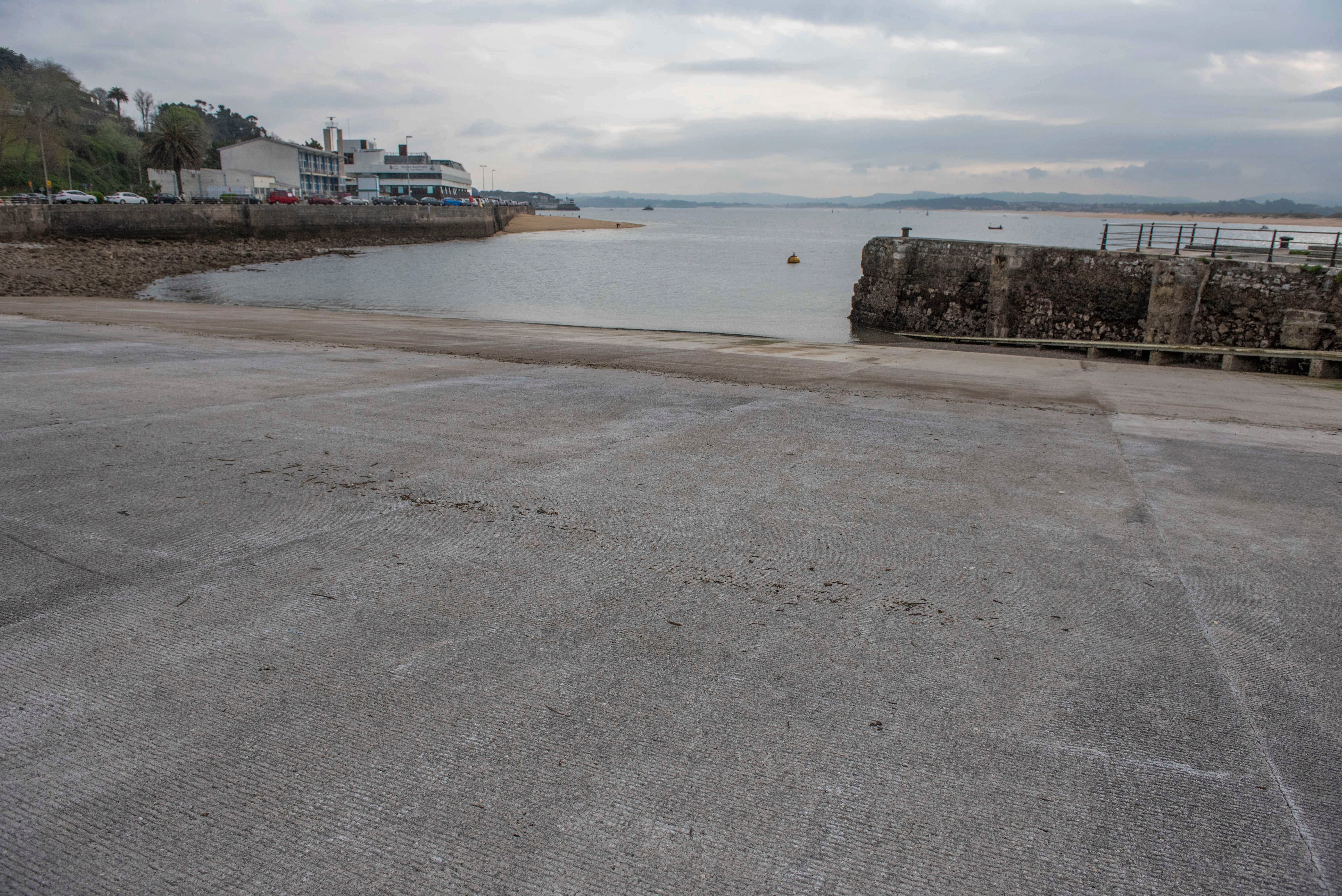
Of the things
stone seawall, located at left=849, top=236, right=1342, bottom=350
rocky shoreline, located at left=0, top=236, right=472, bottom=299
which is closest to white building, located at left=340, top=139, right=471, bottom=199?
rocky shoreline, located at left=0, top=236, right=472, bottom=299

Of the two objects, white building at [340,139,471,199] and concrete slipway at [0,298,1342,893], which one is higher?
white building at [340,139,471,199]

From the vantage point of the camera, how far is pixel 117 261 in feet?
138

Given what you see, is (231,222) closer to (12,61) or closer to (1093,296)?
(1093,296)

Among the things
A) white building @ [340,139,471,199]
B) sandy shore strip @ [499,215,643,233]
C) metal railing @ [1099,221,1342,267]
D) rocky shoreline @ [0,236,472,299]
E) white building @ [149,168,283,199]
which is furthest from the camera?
white building @ [340,139,471,199]

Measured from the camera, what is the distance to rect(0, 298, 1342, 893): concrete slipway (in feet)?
8.52

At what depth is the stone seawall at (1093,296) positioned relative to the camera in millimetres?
18047

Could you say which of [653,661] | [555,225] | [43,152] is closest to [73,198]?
[43,152]

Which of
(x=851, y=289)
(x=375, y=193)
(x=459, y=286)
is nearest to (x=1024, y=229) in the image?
(x=375, y=193)

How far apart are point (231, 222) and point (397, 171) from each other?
93493mm

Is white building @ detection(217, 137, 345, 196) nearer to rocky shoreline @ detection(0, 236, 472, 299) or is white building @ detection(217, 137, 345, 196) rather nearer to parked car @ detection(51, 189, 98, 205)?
parked car @ detection(51, 189, 98, 205)

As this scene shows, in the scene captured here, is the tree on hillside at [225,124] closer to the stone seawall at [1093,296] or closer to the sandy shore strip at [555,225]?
the sandy shore strip at [555,225]

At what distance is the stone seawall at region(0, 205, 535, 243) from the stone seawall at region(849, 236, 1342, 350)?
153 ft

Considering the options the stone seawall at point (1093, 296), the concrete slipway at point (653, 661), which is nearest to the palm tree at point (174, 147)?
the stone seawall at point (1093, 296)

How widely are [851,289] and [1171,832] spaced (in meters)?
43.4
